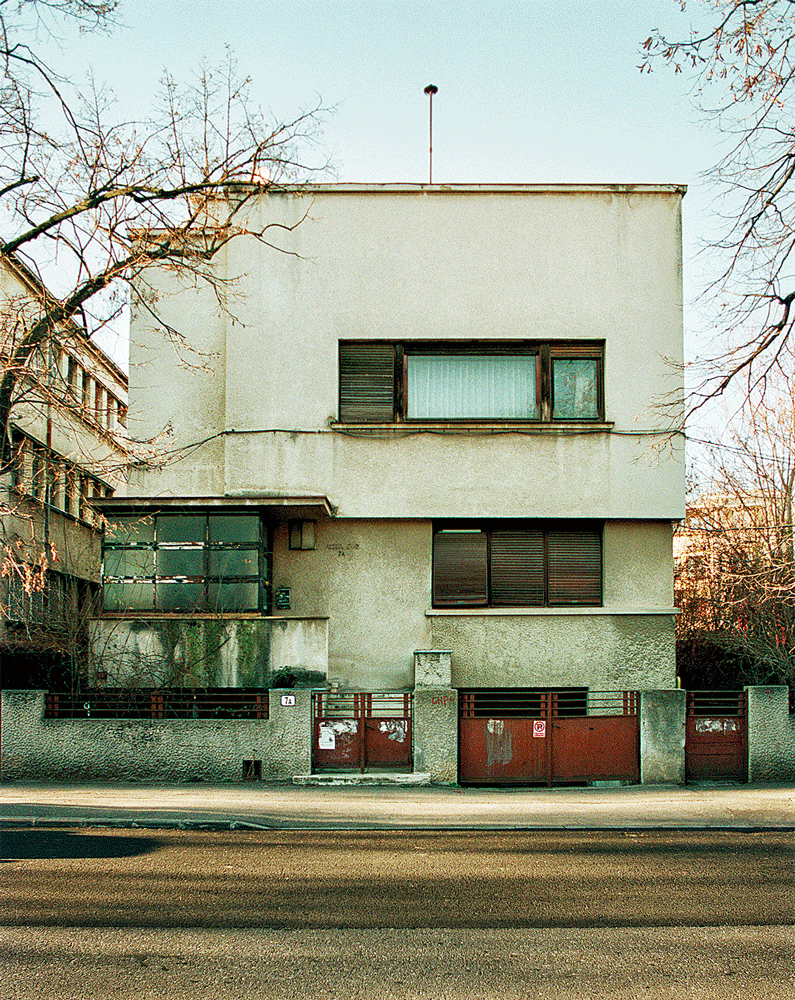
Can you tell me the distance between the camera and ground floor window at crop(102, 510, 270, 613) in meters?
15.6

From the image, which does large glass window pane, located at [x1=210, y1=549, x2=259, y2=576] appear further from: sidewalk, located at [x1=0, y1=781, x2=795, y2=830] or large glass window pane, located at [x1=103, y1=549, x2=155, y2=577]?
sidewalk, located at [x1=0, y1=781, x2=795, y2=830]

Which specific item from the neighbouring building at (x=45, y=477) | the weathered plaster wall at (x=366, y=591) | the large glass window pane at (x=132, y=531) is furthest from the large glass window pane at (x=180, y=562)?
the weathered plaster wall at (x=366, y=591)

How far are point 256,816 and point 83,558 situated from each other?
1675 cm

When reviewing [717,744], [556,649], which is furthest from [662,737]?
[556,649]

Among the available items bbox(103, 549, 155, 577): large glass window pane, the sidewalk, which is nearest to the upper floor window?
bbox(103, 549, 155, 577): large glass window pane

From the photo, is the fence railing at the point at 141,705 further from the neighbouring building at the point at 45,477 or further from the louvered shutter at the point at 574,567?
the louvered shutter at the point at 574,567

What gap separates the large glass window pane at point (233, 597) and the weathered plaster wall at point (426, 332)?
1897 mm

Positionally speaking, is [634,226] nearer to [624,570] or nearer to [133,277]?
[624,570]

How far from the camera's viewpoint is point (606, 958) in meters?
6.15

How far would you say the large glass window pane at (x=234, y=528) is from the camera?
15.7 m

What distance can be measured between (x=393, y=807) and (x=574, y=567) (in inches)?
257

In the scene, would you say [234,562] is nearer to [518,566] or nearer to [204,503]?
[204,503]

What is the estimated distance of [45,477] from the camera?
41.7ft

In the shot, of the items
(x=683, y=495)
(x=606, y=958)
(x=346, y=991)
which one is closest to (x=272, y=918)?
(x=346, y=991)
